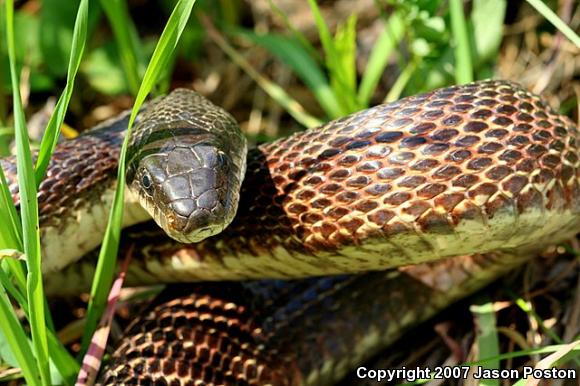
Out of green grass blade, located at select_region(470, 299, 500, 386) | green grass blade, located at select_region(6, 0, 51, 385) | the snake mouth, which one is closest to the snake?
the snake mouth

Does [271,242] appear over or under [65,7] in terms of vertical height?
under

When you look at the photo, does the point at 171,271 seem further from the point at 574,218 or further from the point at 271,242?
the point at 574,218

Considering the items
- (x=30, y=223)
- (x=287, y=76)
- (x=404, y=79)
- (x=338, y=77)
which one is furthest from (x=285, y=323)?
(x=287, y=76)

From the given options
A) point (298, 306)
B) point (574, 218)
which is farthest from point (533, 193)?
point (298, 306)

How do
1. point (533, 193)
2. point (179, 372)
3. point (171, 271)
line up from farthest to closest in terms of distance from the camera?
point (171, 271) < point (179, 372) < point (533, 193)

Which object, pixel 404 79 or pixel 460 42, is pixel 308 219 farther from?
pixel 404 79

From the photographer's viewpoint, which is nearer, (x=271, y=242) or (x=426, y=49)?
(x=271, y=242)
